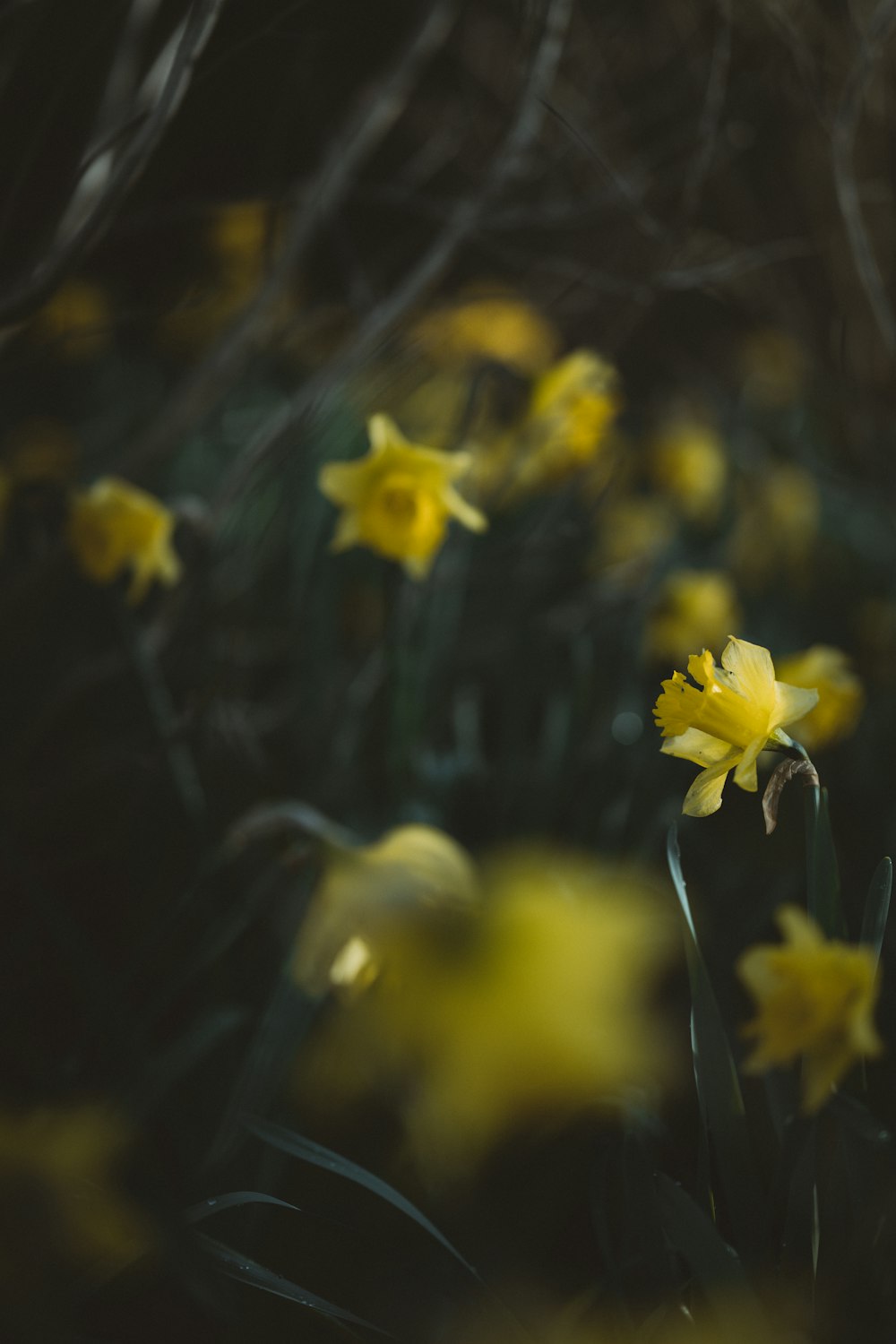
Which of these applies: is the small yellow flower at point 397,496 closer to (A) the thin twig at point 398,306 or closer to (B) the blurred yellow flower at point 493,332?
(A) the thin twig at point 398,306

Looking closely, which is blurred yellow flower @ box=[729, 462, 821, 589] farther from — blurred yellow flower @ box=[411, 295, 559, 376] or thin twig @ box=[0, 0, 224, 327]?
thin twig @ box=[0, 0, 224, 327]

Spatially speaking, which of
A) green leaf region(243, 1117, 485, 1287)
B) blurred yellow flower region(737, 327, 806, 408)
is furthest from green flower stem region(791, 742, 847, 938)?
blurred yellow flower region(737, 327, 806, 408)

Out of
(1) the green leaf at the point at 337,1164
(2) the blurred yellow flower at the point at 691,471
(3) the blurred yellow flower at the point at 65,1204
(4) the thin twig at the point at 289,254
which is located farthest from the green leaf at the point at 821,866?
(2) the blurred yellow flower at the point at 691,471

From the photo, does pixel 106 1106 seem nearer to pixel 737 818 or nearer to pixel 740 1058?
pixel 740 1058

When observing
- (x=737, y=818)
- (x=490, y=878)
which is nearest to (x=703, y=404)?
(x=737, y=818)

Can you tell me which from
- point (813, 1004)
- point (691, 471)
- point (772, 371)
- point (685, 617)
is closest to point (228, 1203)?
point (813, 1004)
